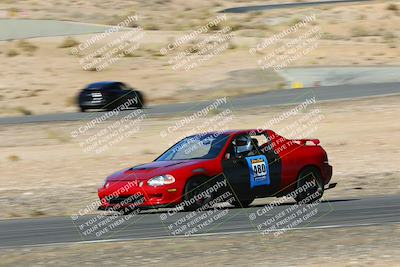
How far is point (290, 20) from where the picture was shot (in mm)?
63469

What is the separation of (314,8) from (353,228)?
55709 millimetres

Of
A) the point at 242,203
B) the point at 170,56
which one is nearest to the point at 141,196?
the point at 242,203

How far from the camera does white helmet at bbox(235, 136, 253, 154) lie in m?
15.9

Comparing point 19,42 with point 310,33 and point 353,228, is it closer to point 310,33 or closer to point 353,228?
point 310,33

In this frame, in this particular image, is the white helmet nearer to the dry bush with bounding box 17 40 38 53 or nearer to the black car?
the black car

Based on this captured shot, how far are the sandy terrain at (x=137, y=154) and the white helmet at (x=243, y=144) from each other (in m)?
3.00

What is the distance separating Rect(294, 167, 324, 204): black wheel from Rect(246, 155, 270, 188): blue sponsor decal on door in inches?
26.0

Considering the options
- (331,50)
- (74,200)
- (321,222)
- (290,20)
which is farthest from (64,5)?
(321,222)

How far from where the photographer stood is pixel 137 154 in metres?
25.4

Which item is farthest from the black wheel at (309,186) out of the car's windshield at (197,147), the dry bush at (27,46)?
the dry bush at (27,46)

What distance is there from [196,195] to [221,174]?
1.79 feet

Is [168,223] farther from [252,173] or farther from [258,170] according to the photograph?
[258,170]

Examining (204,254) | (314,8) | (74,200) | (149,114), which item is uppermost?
(204,254)

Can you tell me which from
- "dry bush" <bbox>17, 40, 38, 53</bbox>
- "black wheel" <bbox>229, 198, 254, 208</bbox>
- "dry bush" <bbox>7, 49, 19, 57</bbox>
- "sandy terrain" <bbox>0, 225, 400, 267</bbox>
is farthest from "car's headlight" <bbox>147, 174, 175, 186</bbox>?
"dry bush" <bbox>17, 40, 38, 53</bbox>
